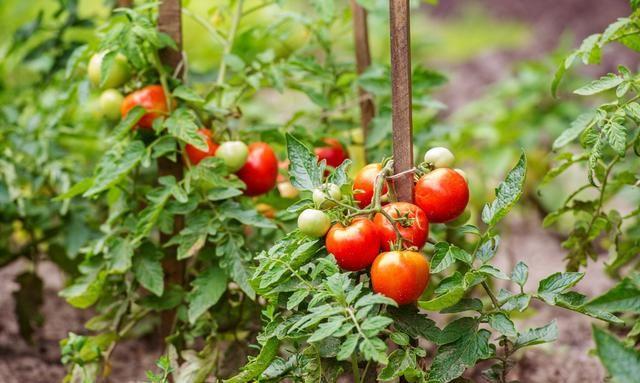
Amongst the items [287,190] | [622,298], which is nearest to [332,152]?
[287,190]

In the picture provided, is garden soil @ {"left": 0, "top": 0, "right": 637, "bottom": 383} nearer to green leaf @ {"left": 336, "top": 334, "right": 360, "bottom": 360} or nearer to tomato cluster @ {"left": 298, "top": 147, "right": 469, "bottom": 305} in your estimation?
tomato cluster @ {"left": 298, "top": 147, "right": 469, "bottom": 305}

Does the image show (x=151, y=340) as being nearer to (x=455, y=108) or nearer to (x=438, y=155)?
(x=438, y=155)

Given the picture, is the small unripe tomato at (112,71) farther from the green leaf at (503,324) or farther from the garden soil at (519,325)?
the green leaf at (503,324)

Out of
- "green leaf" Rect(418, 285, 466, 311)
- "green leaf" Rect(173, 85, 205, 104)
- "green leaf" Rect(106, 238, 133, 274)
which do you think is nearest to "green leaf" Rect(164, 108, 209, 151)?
"green leaf" Rect(173, 85, 205, 104)

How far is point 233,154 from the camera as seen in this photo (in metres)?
1.45

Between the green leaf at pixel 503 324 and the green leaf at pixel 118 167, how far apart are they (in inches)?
30.4

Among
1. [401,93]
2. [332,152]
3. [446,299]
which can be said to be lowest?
[332,152]

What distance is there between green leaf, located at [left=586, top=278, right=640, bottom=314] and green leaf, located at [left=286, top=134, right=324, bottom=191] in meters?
0.47

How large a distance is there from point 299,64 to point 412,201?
551 mm

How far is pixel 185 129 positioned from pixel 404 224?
0.53 metres

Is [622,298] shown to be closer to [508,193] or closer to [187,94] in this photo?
[508,193]

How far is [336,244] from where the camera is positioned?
109cm

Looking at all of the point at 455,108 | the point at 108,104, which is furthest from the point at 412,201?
the point at 455,108

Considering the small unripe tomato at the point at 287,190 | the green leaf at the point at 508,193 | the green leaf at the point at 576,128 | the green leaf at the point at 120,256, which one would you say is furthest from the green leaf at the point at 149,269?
the green leaf at the point at 576,128
